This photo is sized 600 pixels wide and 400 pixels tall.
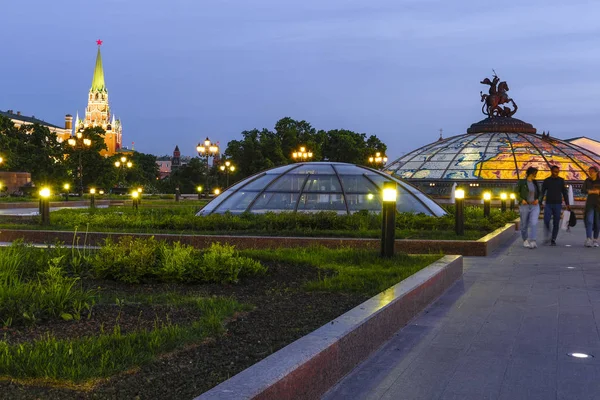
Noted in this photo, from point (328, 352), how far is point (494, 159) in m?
41.7

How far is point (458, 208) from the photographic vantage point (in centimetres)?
1417

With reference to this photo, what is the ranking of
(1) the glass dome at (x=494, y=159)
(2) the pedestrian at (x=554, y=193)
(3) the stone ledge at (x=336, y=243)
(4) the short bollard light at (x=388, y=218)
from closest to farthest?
(4) the short bollard light at (x=388, y=218), (3) the stone ledge at (x=336, y=243), (2) the pedestrian at (x=554, y=193), (1) the glass dome at (x=494, y=159)

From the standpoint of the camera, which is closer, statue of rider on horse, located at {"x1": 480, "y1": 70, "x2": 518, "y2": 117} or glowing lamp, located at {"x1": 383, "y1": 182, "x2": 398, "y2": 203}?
glowing lamp, located at {"x1": 383, "y1": 182, "x2": 398, "y2": 203}

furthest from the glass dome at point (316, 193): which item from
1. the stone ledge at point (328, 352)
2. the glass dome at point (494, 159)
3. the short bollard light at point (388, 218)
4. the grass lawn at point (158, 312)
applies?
the glass dome at point (494, 159)

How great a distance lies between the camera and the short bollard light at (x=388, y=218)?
9367mm

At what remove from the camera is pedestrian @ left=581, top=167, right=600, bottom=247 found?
14.0m

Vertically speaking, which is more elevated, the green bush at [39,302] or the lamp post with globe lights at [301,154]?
the lamp post with globe lights at [301,154]

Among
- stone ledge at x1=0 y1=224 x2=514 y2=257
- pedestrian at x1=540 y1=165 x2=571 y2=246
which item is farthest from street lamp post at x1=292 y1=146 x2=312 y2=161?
stone ledge at x1=0 y1=224 x2=514 y2=257

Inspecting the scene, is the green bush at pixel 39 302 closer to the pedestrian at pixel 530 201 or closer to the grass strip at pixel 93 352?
the grass strip at pixel 93 352

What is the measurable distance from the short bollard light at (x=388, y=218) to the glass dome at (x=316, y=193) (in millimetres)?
8581

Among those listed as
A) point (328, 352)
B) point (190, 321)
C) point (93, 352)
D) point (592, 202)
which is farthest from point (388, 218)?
point (592, 202)

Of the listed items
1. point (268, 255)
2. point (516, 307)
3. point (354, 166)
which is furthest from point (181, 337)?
point (354, 166)

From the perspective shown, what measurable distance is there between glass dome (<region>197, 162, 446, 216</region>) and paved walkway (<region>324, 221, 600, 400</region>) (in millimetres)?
9285

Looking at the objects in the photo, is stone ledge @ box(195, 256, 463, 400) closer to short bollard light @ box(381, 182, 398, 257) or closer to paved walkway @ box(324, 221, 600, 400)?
paved walkway @ box(324, 221, 600, 400)
